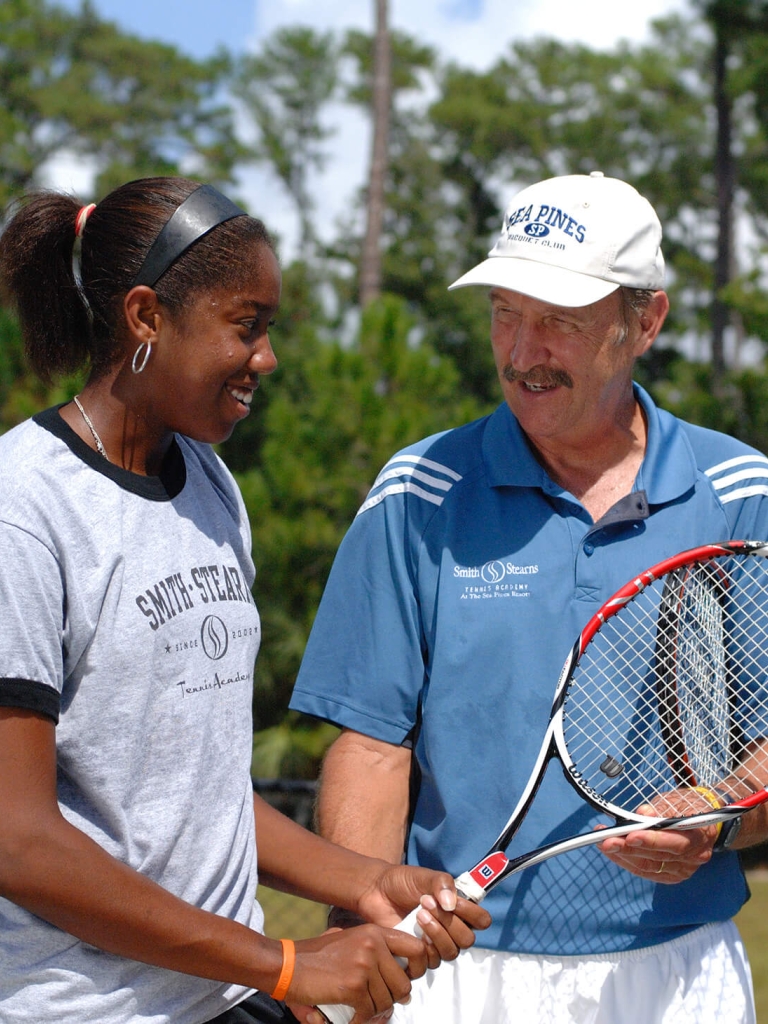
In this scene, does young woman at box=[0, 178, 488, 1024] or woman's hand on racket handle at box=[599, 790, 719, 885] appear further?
woman's hand on racket handle at box=[599, 790, 719, 885]

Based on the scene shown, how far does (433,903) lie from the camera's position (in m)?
2.35

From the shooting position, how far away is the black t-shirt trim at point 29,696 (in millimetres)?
1805

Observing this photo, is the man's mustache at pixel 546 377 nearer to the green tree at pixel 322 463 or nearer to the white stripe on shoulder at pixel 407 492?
the white stripe on shoulder at pixel 407 492

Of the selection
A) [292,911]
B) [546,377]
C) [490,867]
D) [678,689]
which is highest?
[546,377]

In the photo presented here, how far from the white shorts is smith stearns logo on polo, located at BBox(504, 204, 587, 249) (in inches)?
59.0

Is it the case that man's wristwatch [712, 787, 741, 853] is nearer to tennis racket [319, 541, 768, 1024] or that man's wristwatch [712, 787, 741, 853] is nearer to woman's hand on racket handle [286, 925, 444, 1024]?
tennis racket [319, 541, 768, 1024]

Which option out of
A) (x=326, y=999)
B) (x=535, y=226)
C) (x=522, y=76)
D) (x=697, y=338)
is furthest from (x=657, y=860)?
(x=522, y=76)

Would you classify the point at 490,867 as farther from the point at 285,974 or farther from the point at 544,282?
the point at 544,282

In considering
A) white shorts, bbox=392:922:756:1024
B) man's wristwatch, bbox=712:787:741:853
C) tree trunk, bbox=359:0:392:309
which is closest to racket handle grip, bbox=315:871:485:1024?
white shorts, bbox=392:922:756:1024

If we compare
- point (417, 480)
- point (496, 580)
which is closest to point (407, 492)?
point (417, 480)

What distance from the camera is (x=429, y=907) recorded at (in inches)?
92.3

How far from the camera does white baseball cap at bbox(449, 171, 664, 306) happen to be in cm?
263

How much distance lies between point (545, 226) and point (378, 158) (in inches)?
564

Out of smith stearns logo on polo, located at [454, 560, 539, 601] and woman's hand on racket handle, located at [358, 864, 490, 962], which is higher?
smith stearns logo on polo, located at [454, 560, 539, 601]
